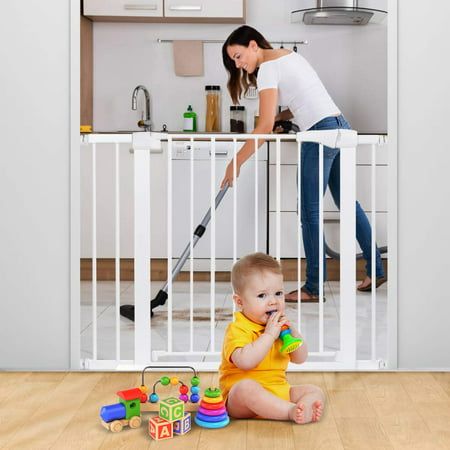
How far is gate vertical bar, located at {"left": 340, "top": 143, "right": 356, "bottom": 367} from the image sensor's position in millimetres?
2863

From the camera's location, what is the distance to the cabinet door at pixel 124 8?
5438 mm

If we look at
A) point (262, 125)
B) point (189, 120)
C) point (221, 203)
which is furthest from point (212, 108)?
point (262, 125)

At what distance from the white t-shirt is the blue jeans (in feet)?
0.17

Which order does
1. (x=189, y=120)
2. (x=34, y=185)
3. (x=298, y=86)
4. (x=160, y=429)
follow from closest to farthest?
(x=160, y=429) → (x=34, y=185) → (x=298, y=86) → (x=189, y=120)

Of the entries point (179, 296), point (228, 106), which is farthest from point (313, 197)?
point (228, 106)

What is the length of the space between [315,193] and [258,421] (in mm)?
1895

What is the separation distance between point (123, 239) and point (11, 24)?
2.51 meters

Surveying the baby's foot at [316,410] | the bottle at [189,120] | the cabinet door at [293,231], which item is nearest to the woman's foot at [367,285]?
the cabinet door at [293,231]

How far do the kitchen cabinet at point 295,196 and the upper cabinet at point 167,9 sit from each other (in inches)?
38.7

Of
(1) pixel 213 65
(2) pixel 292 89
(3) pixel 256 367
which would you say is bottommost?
(3) pixel 256 367

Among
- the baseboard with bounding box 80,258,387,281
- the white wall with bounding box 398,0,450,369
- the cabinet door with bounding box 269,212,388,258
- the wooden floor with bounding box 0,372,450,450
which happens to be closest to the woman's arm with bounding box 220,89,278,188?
the white wall with bounding box 398,0,450,369

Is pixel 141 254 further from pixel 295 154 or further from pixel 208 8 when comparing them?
pixel 208 8

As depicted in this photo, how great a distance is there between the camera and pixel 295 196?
5.05 meters

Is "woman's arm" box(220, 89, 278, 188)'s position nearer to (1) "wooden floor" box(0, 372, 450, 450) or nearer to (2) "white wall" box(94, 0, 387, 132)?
(1) "wooden floor" box(0, 372, 450, 450)
